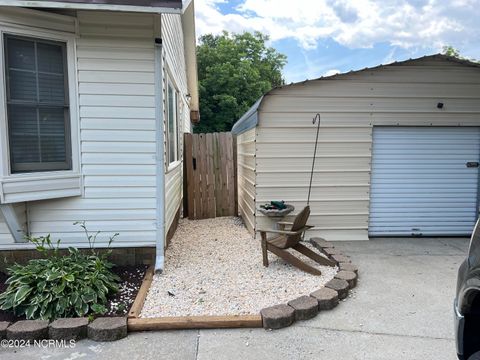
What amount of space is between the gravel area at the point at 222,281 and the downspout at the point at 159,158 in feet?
0.84

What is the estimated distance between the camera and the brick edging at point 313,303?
2975 mm

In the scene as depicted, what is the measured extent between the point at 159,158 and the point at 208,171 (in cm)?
380

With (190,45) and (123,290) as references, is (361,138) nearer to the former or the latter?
(123,290)

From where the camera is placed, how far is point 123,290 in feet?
12.0

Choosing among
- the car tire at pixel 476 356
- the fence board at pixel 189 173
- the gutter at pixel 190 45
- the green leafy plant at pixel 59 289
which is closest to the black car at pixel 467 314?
the car tire at pixel 476 356

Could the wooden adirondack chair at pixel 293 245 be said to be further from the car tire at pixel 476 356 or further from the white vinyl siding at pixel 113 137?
the car tire at pixel 476 356

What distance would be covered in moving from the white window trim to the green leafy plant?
51 cm

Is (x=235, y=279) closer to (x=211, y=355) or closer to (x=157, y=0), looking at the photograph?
(x=211, y=355)

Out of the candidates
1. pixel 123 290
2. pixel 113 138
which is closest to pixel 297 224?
pixel 123 290

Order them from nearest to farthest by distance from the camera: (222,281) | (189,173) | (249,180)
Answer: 1. (222,281)
2. (249,180)
3. (189,173)

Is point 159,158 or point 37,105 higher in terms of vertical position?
point 37,105

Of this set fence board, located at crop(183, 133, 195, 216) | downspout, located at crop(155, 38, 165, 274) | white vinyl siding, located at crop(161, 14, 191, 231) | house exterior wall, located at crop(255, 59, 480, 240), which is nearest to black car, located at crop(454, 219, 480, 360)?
downspout, located at crop(155, 38, 165, 274)

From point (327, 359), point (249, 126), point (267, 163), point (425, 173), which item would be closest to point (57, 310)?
point (327, 359)

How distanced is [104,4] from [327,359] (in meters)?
3.73
